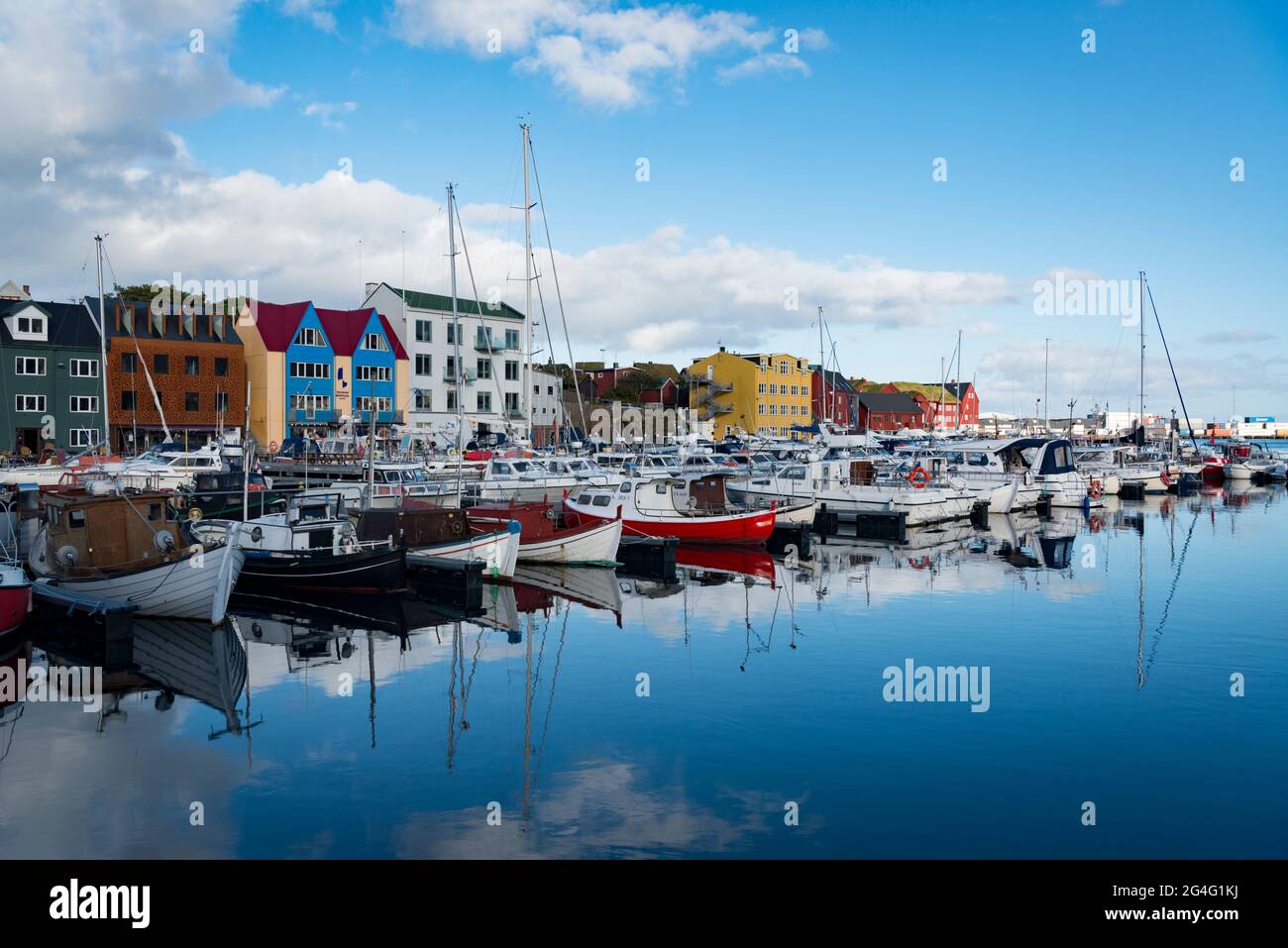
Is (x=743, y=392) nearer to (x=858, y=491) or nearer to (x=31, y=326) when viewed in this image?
(x=858, y=491)

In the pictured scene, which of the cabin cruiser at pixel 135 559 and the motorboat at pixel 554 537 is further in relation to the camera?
the motorboat at pixel 554 537

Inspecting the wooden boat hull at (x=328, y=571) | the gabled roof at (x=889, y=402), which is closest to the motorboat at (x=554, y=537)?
the wooden boat hull at (x=328, y=571)

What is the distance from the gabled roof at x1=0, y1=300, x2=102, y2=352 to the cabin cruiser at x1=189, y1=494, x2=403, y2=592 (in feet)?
146

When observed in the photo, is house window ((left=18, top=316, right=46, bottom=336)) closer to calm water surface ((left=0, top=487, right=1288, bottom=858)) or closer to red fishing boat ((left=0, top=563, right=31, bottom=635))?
calm water surface ((left=0, top=487, right=1288, bottom=858))

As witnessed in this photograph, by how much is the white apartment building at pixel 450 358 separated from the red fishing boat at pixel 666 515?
127 ft

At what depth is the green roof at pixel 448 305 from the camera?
82375 mm

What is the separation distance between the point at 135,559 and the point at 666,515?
20441 millimetres

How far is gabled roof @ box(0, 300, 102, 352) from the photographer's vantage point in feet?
212

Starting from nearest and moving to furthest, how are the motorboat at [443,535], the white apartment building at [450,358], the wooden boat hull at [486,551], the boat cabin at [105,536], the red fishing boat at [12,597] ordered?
the red fishing boat at [12,597] → the boat cabin at [105,536] → the wooden boat hull at [486,551] → the motorboat at [443,535] → the white apartment building at [450,358]

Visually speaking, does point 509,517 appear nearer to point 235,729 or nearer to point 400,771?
point 235,729

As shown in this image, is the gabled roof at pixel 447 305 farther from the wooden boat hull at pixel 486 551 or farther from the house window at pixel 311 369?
the wooden boat hull at pixel 486 551

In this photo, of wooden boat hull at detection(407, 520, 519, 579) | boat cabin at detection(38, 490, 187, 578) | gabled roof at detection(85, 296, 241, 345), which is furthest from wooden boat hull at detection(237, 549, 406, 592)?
gabled roof at detection(85, 296, 241, 345)

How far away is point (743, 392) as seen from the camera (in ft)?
386
